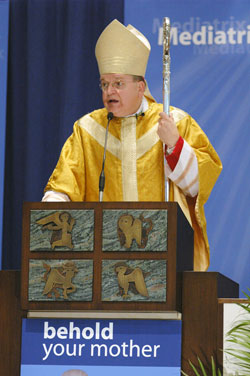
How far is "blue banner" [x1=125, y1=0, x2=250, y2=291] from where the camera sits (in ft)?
16.5

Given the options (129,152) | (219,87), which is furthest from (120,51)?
(219,87)

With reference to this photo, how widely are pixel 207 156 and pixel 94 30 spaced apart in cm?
197

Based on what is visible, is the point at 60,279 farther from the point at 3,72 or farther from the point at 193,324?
the point at 3,72

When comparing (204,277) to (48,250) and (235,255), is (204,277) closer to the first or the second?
(48,250)

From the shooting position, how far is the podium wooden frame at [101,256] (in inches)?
109

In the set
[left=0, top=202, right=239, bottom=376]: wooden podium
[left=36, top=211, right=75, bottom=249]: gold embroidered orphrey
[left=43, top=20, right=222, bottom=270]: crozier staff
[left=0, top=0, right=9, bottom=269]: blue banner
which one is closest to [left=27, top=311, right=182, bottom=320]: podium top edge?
[left=0, top=202, right=239, bottom=376]: wooden podium

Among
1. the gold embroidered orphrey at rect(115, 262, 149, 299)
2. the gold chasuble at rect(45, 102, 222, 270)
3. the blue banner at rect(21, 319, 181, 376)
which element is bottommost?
the blue banner at rect(21, 319, 181, 376)

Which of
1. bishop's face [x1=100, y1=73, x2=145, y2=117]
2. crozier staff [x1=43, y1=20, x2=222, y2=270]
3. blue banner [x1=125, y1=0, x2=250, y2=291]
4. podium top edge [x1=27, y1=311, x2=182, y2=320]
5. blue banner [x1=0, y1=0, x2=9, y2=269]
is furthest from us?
blue banner [x1=0, y1=0, x2=9, y2=269]

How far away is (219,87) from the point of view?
202 inches

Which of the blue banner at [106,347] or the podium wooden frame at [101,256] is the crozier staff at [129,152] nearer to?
the podium wooden frame at [101,256]

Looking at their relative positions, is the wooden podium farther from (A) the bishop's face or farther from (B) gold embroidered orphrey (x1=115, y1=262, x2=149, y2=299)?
(A) the bishop's face

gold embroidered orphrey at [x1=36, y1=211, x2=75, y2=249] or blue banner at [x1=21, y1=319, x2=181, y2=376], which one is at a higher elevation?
gold embroidered orphrey at [x1=36, y1=211, x2=75, y2=249]

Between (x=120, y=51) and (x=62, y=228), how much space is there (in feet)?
4.12

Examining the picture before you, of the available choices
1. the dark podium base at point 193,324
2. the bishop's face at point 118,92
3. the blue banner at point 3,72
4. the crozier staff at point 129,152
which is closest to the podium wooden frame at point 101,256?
the dark podium base at point 193,324
